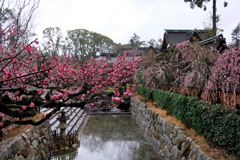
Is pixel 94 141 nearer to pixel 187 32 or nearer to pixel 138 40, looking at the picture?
pixel 187 32

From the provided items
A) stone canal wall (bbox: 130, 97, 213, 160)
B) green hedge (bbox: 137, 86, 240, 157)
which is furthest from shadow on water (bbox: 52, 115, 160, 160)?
green hedge (bbox: 137, 86, 240, 157)

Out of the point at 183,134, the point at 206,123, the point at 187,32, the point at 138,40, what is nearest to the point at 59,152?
the point at 183,134

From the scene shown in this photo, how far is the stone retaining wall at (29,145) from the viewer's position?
3.45 metres

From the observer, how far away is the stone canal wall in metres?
4.02

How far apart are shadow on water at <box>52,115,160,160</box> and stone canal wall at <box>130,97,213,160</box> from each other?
384mm

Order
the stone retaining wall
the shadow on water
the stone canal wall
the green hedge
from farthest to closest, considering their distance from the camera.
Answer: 1. the shadow on water
2. the stone canal wall
3. the stone retaining wall
4. the green hedge

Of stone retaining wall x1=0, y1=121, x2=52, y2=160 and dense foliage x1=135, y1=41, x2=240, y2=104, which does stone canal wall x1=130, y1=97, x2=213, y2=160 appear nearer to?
dense foliage x1=135, y1=41, x2=240, y2=104

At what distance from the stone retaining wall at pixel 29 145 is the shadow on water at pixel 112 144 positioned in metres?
0.71

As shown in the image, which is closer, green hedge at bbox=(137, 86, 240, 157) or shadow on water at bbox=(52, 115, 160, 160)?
green hedge at bbox=(137, 86, 240, 157)

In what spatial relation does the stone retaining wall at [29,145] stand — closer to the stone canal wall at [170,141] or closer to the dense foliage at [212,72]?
the stone canal wall at [170,141]

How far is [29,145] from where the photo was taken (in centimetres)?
442

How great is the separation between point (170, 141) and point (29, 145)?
12.8ft

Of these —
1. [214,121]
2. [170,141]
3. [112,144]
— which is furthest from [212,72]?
[112,144]

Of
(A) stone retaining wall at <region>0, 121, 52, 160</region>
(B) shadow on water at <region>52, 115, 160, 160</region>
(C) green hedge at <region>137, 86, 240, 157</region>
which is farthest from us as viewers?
(B) shadow on water at <region>52, 115, 160, 160</region>
